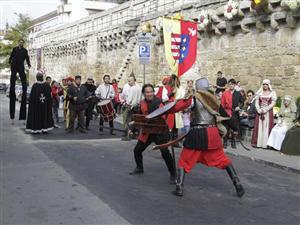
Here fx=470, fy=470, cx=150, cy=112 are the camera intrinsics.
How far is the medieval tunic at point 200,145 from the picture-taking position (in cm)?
647

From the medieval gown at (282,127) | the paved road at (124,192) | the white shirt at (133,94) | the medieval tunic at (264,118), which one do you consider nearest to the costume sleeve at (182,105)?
the paved road at (124,192)

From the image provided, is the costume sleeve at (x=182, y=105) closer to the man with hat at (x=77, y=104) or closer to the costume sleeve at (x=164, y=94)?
the costume sleeve at (x=164, y=94)

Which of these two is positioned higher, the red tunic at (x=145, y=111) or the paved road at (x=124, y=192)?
the red tunic at (x=145, y=111)

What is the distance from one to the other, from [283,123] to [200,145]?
5.44 meters

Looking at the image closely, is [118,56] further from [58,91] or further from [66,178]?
[66,178]

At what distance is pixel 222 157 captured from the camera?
653 cm

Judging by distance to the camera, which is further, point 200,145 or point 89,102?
point 89,102

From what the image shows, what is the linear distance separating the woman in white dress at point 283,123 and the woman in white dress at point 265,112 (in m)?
0.25

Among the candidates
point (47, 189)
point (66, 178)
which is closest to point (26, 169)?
point (66, 178)

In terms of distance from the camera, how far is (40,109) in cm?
1366

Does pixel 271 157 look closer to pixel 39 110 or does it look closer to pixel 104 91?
pixel 104 91

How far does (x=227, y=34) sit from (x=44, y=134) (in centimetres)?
767

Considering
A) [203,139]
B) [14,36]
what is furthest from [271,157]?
[14,36]

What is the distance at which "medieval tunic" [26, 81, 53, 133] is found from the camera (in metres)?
13.6
